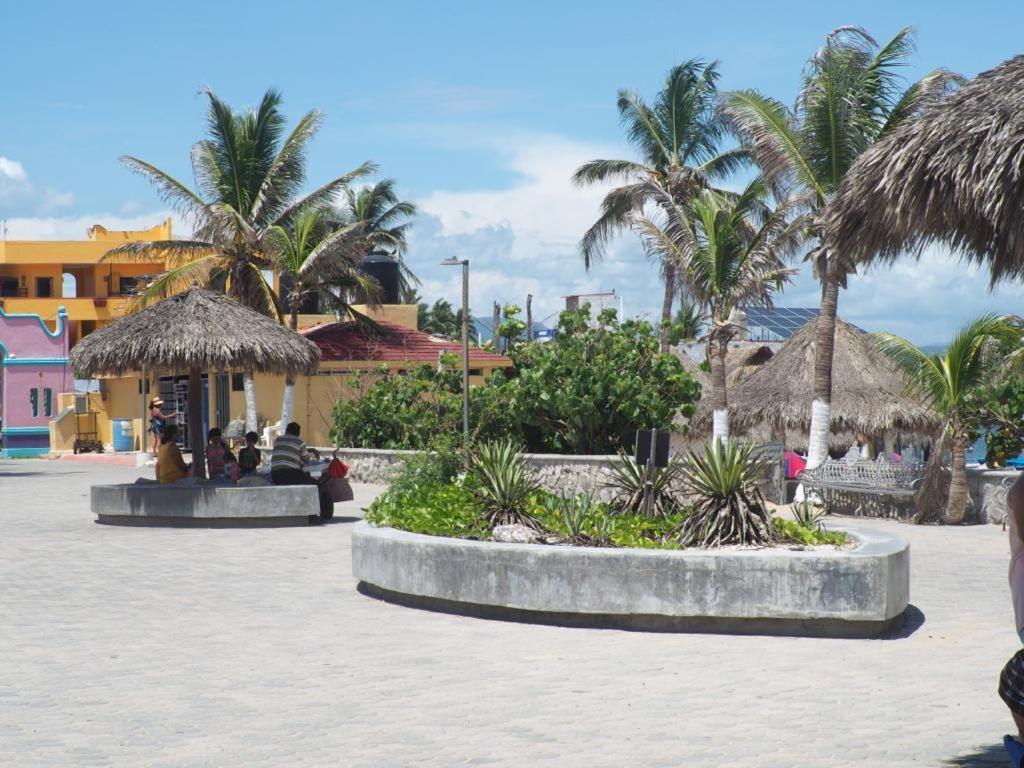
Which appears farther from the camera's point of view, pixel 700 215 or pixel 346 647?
pixel 700 215

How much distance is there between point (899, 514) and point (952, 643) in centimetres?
1087

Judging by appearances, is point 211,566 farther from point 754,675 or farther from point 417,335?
point 417,335

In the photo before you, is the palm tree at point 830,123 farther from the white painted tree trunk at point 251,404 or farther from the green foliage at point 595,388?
the white painted tree trunk at point 251,404

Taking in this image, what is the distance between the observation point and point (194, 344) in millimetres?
18094

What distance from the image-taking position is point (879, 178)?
28.8 feet

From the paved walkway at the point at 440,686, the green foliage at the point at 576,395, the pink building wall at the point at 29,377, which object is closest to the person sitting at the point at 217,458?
the green foliage at the point at 576,395

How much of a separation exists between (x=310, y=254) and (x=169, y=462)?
1552 centimetres

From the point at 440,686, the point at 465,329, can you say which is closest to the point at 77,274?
the point at 465,329

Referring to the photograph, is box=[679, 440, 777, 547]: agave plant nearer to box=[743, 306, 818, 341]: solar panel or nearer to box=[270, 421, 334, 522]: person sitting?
box=[270, 421, 334, 522]: person sitting

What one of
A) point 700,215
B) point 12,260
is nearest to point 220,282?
point 700,215

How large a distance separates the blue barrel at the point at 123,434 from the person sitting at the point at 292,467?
25.5 metres

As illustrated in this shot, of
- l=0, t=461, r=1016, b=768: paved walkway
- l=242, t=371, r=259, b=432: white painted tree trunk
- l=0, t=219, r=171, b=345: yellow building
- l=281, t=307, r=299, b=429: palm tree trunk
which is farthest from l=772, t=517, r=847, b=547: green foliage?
l=0, t=219, r=171, b=345: yellow building

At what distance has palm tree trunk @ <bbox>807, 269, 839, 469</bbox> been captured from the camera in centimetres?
2216

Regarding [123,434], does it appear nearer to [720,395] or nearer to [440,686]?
[720,395]
